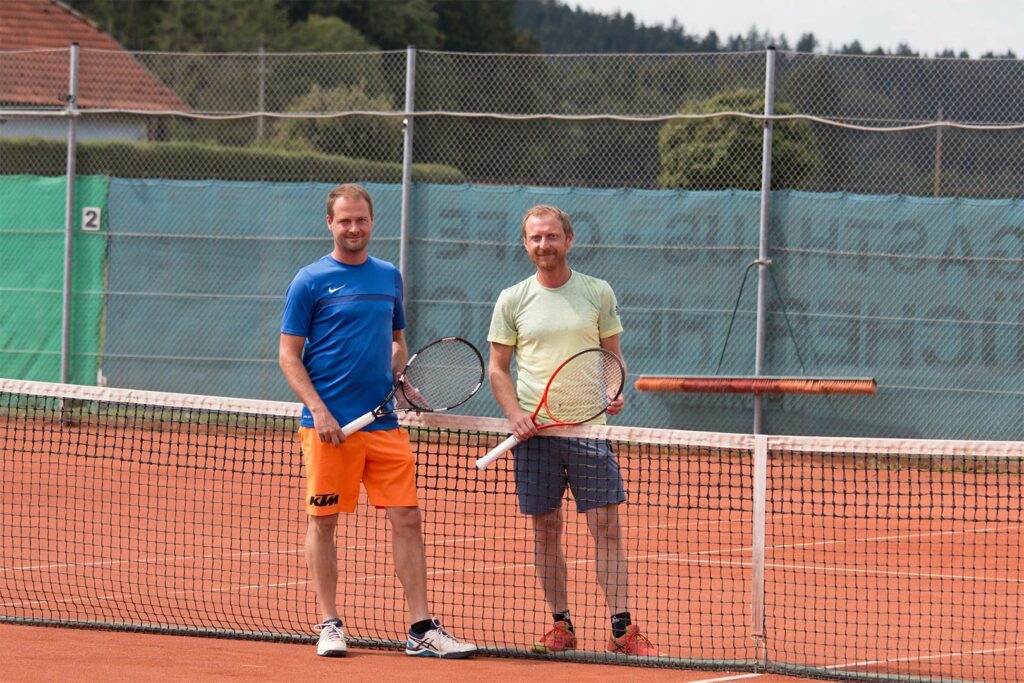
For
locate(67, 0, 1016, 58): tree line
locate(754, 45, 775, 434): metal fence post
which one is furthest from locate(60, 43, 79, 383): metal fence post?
locate(67, 0, 1016, 58): tree line

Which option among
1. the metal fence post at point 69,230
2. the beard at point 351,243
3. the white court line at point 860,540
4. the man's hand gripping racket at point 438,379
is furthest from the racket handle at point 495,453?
the metal fence post at point 69,230

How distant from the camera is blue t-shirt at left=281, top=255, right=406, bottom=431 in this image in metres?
5.87

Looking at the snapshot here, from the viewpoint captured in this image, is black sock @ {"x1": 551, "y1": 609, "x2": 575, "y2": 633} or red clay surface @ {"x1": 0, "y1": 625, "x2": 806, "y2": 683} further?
black sock @ {"x1": 551, "y1": 609, "x2": 575, "y2": 633}

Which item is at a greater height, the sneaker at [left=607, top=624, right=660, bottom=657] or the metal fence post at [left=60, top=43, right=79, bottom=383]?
the metal fence post at [left=60, top=43, right=79, bottom=383]

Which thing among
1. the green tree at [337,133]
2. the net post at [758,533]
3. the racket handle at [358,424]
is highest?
the green tree at [337,133]

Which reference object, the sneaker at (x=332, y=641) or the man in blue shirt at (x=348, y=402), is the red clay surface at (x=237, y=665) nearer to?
the sneaker at (x=332, y=641)

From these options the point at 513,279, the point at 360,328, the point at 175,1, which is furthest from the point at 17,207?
the point at 175,1

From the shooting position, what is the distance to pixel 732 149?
1585cm

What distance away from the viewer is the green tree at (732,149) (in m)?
14.6

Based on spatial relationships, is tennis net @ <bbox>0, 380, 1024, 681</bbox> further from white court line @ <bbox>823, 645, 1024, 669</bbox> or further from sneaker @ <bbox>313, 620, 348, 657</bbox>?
sneaker @ <bbox>313, 620, 348, 657</bbox>

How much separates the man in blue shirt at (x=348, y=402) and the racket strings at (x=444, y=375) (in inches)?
10.0

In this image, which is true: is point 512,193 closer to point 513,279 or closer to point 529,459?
point 513,279

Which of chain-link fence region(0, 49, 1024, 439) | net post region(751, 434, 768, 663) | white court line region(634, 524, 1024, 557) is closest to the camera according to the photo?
net post region(751, 434, 768, 663)

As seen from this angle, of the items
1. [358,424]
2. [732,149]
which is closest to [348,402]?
[358,424]
